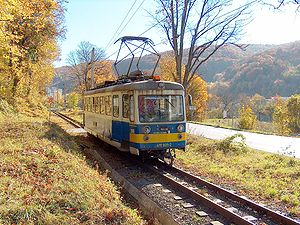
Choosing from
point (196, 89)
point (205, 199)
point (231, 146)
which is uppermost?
point (196, 89)

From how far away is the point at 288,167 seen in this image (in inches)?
421

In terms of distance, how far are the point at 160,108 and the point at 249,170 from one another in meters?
3.58

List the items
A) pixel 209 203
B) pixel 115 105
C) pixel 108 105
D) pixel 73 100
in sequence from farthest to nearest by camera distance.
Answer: pixel 73 100 → pixel 108 105 → pixel 115 105 → pixel 209 203

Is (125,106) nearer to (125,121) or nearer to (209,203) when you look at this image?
(125,121)

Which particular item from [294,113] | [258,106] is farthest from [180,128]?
[258,106]

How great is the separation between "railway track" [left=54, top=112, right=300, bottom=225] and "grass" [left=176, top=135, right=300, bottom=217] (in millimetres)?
599

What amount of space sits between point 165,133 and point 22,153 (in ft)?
15.3

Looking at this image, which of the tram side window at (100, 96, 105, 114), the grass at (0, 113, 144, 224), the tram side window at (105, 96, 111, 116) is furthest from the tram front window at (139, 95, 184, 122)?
the tram side window at (100, 96, 105, 114)

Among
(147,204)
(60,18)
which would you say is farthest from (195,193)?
(60,18)

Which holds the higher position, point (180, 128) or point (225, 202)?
point (180, 128)

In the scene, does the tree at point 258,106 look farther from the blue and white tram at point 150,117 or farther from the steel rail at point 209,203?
the steel rail at point 209,203

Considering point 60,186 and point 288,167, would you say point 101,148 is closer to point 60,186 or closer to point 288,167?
point 288,167

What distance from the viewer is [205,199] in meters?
7.57

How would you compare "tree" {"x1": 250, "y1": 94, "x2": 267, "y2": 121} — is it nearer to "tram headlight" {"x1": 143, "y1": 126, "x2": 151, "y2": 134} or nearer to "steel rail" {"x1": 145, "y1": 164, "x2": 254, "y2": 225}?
"tram headlight" {"x1": 143, "y1": 126, "x2": 151, "y2": 134}
